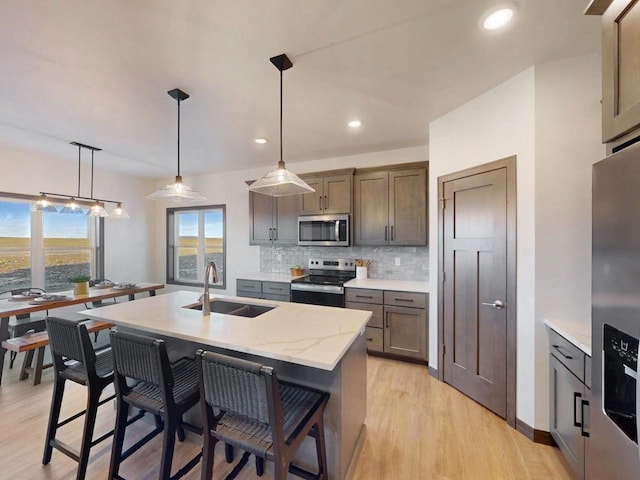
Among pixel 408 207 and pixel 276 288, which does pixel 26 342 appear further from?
pixel 408 207

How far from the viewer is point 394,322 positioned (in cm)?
327

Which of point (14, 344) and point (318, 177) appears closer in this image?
point (14, 344)

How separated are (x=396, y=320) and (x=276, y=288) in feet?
5.60

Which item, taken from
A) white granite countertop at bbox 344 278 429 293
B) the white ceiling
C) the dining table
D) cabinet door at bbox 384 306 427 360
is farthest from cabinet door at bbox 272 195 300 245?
the dining table

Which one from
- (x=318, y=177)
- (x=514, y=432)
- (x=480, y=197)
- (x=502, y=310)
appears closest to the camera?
(x=514, y=432)

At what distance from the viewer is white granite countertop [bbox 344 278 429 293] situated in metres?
3.22

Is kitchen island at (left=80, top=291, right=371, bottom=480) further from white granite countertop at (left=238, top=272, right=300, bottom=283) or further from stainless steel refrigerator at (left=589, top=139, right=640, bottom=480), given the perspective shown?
white granite countertop at (left=238, top=272, right=300, bottom=283)

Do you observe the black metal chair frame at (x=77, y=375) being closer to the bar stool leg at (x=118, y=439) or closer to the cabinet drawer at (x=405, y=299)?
the bar stool leg at (x=118, y=439)

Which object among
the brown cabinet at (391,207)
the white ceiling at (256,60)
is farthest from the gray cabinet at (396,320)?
the white ceiling at (256,60)

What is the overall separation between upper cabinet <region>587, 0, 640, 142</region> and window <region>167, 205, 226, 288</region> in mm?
4909

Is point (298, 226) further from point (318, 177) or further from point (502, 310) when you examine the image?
point (502, 310)

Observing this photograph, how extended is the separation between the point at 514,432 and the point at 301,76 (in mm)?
3132

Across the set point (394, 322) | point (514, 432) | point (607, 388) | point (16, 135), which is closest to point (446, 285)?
point (394, 322)

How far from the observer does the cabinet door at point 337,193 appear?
148 inches
